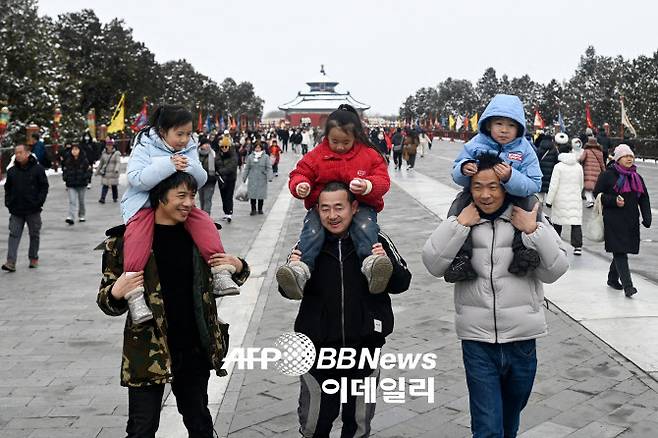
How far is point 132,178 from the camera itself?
3484 mm

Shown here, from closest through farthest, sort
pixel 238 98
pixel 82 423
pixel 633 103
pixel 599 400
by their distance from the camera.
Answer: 1. pixel 82 423
2. pixel 599 400
3. pixel 633 103
4. pixel 238 98

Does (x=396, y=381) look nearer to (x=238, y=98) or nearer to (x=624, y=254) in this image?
(x=624, y=254)

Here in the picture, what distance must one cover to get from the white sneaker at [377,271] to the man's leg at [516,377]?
2.18ft

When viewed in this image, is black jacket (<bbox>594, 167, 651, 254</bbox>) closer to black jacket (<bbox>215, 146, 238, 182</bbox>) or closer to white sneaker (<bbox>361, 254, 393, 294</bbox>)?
white sneaker (<bbox>361, 254, 393, 294</bbox>)

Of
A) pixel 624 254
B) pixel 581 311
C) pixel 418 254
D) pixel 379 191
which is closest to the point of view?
pixel 379 191

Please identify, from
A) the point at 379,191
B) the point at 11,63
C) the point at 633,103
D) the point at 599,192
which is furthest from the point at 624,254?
the point at 633,103

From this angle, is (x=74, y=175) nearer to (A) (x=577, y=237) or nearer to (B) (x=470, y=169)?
(A) (x=577, y=237)

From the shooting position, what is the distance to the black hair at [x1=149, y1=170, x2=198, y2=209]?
11.3 ft

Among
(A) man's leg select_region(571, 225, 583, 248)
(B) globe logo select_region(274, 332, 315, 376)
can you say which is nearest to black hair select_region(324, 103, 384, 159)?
(B) globe logo select_region(274, 332, 315, 376)

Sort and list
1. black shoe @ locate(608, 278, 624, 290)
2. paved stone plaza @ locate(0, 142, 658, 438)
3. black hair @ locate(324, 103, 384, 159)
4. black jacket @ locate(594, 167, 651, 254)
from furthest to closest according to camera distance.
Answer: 1. black shoe @ locate(608, 278, 624, 290)
2. black jacket @ locate(594, 167, 651, 254)
3. paved stone plaza @ locate(0, 142, 658, 438)
4. black hair @ locate(324, 103, 384, 159)

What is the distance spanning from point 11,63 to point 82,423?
→ 96.0 feet

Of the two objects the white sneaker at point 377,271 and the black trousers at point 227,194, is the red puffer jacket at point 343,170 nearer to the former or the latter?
the white sneaker at point 377,271

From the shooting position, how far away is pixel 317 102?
415 feet

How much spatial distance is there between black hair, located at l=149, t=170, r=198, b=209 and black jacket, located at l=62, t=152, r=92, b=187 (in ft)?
38.7
